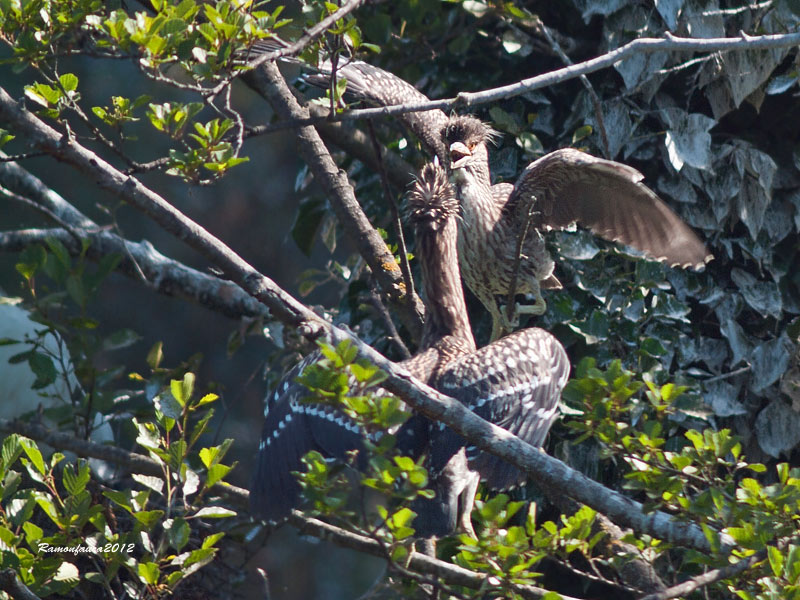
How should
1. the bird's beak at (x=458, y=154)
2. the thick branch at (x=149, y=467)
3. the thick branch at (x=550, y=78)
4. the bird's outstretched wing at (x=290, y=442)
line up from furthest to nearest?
the bird's beak at (x=458, y=154) → the bird's outstretched wing at (x=290, y=442) → the thick branch at (x=149, y=467) → the thick branch at (x=550, y=78)

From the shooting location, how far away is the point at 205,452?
186cm

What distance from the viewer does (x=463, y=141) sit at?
307 centimetres

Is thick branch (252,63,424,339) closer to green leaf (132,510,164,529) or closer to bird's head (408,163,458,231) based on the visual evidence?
bird's head (408,163,458,231)

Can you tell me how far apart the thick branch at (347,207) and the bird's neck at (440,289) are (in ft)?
0.51

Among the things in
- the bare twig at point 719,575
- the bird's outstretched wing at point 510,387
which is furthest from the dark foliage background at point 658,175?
the bare twig at point 719,575

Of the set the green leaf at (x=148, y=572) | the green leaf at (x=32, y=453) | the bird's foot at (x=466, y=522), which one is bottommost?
the bird's foot at (x=466, y=522)

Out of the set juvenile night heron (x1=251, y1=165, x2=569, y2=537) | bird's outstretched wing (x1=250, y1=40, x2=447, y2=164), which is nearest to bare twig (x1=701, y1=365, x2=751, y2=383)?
juvenile night heron (x1=251, y1=165, x2=569, y2=537)

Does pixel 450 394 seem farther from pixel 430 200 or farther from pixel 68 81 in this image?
pixel 68 81

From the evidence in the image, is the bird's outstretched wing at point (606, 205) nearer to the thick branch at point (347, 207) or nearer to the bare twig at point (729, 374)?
the bare twig at point (729, 374)

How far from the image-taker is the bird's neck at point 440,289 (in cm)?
270

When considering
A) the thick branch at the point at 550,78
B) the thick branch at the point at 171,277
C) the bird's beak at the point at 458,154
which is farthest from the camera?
the thick branch at the point at 171,277

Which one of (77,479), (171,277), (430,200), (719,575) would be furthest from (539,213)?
(171,277)

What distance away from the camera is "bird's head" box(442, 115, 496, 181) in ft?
9.97

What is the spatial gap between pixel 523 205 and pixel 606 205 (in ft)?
0.93
